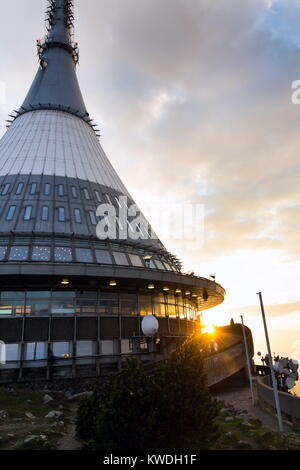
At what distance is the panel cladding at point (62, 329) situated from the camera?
90.1 ft

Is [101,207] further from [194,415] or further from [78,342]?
[194,415]

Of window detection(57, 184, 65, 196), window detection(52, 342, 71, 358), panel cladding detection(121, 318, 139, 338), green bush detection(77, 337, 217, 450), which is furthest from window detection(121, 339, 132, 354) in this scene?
green bush detection(77, 337, 217, 450)

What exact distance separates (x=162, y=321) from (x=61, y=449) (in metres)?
21.0

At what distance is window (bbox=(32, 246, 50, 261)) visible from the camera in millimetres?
29875

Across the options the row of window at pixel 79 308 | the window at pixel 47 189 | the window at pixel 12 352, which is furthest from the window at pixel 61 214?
the window at pixel 12 352

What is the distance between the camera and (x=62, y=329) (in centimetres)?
2775

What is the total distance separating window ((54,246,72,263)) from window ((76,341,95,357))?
704cm

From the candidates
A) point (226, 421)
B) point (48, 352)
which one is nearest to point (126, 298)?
point (48, 352)

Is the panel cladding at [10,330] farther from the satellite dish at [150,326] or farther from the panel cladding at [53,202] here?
the satellite dish at [150,326]

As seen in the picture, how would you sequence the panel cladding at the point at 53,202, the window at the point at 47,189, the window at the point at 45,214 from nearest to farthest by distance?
the panel cladding at the point at 53,202
the window at the point at 45,214
the window at the point at 47,189

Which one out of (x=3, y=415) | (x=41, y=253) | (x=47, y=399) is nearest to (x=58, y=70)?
(x=41, y=253)

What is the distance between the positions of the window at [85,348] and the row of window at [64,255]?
22.1 ft

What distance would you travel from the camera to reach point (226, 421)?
1702 centimetres

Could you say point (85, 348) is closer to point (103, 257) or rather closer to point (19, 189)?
point (103, 257)
